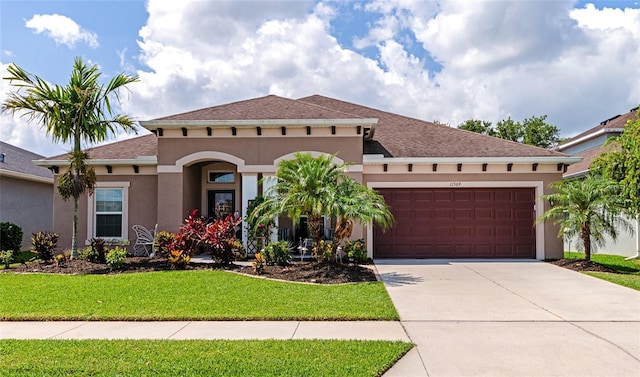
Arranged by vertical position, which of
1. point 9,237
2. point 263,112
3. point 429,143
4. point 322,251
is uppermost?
point 263,112

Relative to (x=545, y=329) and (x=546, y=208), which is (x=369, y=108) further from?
(x=545, y=329)

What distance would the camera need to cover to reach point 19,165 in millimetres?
20109

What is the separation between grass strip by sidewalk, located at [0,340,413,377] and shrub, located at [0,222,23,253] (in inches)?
504

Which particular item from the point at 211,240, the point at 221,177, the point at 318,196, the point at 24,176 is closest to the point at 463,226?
the point at 318,196

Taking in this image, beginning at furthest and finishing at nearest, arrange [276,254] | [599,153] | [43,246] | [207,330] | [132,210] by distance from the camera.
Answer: [599,153], [132,210], [43,246], [276,254], [207,330]

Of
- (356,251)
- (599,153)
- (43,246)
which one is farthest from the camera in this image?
Answer: (599,153)

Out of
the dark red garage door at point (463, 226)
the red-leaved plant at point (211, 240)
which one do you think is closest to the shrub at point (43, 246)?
the red-leaved plant at point (211, 240)

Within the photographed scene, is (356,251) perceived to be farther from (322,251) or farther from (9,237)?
(9,237)

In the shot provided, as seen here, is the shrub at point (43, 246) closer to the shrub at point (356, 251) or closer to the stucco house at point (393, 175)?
the stucco house at point (393, 175)

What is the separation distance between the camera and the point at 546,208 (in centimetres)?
1465

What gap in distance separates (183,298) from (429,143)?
10670 millimetres

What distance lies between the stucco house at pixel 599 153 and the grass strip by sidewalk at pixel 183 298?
10649 mm

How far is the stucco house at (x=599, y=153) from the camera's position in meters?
17.2

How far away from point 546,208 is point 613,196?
228cm
